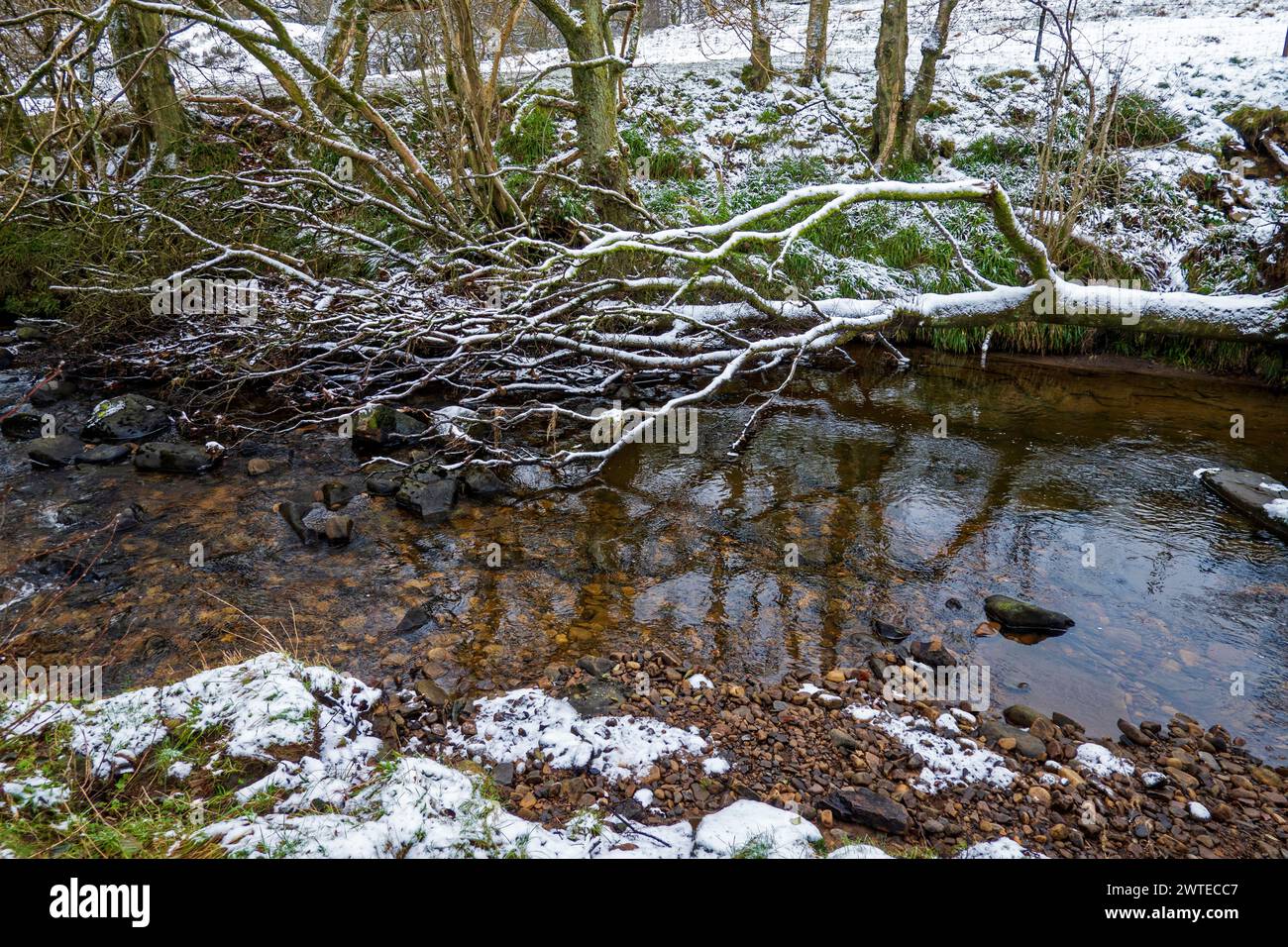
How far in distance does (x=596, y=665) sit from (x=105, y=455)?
18.4 feet

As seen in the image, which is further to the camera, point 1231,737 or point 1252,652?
point 1252,652

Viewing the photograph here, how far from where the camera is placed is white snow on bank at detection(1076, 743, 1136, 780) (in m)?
3.21

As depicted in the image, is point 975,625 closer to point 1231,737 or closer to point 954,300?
point 1231,737

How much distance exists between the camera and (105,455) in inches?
256

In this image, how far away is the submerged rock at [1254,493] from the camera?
5392mm

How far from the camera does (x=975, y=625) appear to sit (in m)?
4.36

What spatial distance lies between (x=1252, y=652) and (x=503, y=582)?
4715 mm

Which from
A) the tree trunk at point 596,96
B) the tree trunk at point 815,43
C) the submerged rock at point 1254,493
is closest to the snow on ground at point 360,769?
the submerged rock at point 1254,493

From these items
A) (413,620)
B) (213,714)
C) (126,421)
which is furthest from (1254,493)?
(126,421)

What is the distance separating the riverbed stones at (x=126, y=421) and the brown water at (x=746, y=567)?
752mm

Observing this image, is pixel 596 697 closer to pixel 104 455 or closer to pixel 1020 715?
pixel 1020 715

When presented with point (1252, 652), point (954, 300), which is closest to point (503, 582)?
Result: point (1252, 652)

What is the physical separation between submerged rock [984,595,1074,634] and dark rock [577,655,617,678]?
2.49 m
